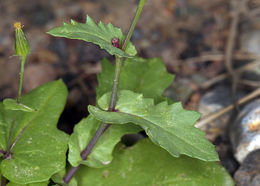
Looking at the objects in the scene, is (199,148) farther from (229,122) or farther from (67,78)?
(67,78)

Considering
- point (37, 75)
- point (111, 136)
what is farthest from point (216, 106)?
point (37, 75)

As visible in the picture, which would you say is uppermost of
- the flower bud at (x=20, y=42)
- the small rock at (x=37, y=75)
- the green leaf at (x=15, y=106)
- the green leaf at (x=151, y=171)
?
the flower bud at (x=20, y=42)

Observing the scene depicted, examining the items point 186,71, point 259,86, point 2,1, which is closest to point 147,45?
point 186,71

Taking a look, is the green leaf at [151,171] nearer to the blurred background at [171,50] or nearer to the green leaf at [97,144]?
the green leaf at [97,144]

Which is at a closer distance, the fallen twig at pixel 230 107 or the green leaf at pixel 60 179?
the green leaf at pixel 60 179

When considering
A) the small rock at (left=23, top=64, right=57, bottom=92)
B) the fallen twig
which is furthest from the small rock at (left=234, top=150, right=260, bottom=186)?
the small rock at (left=23, top=64, right=57, bottom=92)


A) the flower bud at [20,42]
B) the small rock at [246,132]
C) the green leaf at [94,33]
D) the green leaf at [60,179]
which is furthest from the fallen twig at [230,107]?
the flower bud at [20,42]

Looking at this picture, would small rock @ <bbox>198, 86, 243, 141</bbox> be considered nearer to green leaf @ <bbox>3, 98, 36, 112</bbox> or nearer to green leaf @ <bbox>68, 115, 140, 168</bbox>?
green leaf @ <bbox>68, 115, 140, 168</bbox>
